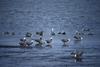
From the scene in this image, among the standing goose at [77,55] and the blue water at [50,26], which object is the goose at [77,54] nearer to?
the standing goose at [77,55]

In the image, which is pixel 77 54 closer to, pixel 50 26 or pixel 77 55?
pixel 77 55

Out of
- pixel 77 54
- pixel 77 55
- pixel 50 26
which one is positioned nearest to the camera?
pixel 77 55

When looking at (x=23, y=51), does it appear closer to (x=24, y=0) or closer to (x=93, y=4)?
(x=93, y=4)

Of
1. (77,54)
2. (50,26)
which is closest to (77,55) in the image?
(77,54)

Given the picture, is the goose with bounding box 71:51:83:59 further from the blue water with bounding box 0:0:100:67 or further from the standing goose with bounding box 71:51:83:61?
the blue water with bounding box 0:0:100:67

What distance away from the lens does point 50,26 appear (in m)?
71.6

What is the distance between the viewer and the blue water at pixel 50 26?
131 feet

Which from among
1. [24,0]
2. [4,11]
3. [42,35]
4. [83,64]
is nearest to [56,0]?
[24,0]

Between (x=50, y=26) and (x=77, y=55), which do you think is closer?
(x=77, y=55)

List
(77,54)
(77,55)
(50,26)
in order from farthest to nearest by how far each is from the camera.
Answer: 1. (50,26)
2. (77,54)
3. (77,55)

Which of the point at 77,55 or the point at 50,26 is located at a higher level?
the point at 50,26

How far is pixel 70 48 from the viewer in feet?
151

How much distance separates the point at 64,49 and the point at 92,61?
628cm

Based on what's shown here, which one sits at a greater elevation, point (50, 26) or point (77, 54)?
point (50, 26)
